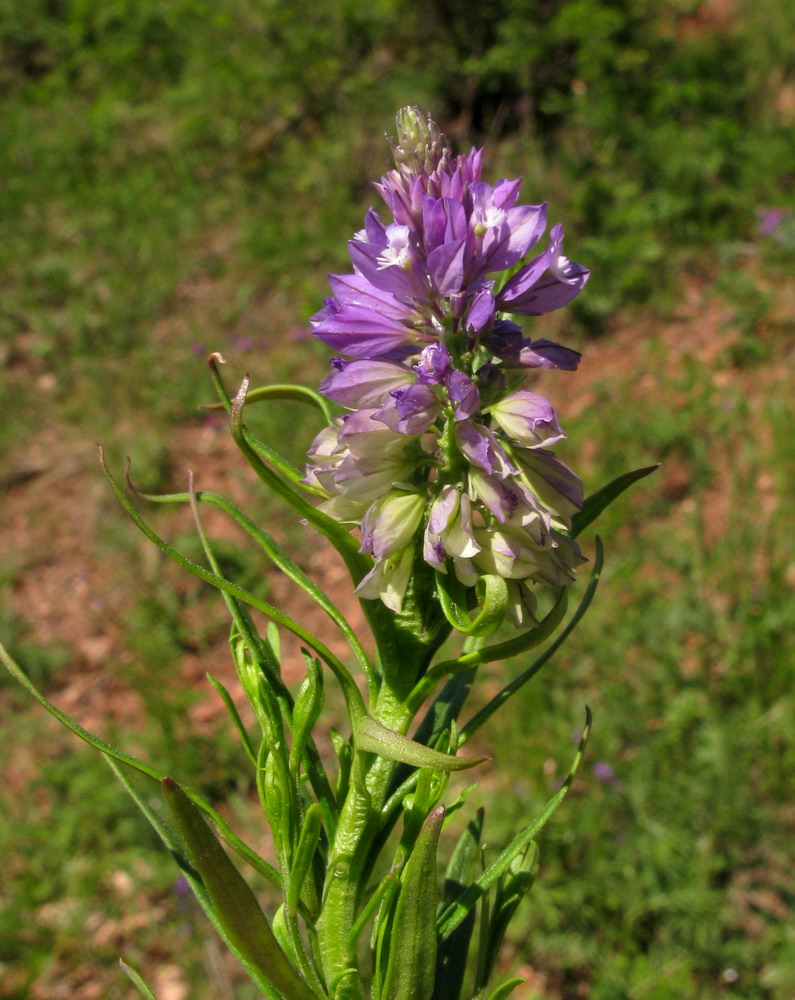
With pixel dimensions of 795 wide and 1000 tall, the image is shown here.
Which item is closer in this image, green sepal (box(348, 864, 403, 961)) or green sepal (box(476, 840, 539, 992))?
green sepal (box(348, 864, 403, 961))

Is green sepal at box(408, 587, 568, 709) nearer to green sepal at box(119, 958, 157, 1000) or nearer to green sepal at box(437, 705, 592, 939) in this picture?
green sepal at box(437, 705, 592, 939)

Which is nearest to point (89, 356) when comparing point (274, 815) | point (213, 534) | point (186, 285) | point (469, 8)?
point (186, 285)

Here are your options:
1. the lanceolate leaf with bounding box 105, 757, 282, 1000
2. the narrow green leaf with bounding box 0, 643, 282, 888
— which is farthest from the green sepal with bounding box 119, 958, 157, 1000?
the narrow green leaf with bounding box 0, 643, 282, 888

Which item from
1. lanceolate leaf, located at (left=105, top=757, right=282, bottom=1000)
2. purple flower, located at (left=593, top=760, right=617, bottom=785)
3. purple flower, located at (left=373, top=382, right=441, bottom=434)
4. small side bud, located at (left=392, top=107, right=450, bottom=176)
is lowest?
purple flower, located at (left=593, top=760, right=617, bottom=785)

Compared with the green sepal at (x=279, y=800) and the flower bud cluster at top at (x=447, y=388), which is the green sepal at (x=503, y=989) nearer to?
the green sepal at (x=279, y=800)

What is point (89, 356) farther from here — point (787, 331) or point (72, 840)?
point (787, 331)

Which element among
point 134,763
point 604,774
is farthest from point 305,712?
point 604,774
